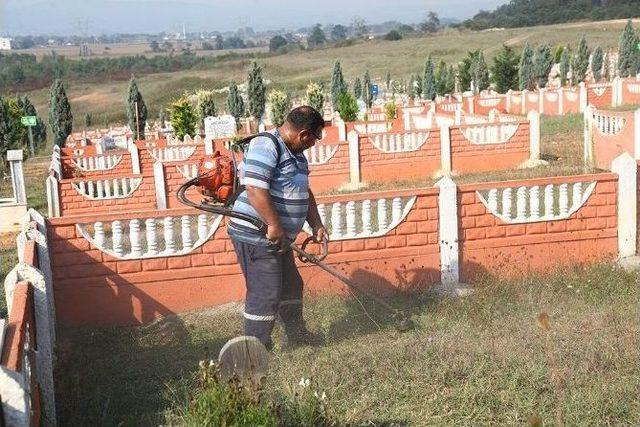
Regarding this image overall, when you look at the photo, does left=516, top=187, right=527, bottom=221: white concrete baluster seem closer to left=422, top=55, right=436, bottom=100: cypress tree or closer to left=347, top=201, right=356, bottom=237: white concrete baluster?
left=347, top=201, right=356, bottom=237: white concrete baluster

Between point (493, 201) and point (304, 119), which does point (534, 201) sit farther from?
point (304, 119)

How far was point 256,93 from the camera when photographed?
3731 cm

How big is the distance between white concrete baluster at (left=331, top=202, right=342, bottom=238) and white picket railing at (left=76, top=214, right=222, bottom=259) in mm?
1009

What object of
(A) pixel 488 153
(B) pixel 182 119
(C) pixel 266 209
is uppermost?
(C) pixel 266 209

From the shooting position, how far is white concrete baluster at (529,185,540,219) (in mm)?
8089

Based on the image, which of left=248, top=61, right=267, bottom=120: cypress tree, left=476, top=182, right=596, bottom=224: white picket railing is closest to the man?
left=476, top=182, right=596, bottom=224: white picket railing

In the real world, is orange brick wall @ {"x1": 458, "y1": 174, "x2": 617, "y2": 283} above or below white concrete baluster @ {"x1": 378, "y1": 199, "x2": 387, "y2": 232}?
below

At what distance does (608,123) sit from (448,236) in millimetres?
7894

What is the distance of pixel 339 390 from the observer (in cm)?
506

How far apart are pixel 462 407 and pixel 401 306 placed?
8.74 feet

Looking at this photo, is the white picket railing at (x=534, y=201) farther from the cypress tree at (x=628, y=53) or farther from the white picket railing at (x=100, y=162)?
the cypress tree at (x=628, y=53)

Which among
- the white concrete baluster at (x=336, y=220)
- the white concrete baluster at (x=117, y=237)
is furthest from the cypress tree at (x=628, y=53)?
the white concrete baluster at (x=117, y=237)

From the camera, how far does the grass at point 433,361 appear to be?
15.8 feet

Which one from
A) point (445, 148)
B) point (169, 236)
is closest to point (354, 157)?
point (445, 148)
